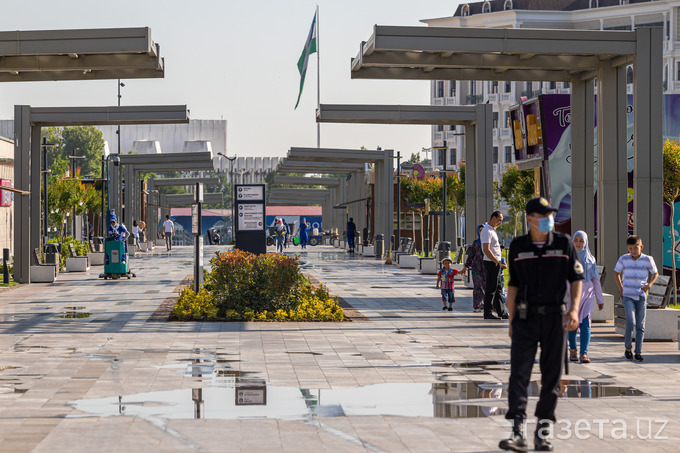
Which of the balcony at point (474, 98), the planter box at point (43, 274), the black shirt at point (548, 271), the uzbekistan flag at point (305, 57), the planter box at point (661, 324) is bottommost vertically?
the planter box at point (661, 324)

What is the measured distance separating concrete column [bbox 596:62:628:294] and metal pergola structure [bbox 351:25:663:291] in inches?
0.7

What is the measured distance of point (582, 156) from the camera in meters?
20.2

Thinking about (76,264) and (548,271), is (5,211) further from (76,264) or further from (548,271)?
(548,271)

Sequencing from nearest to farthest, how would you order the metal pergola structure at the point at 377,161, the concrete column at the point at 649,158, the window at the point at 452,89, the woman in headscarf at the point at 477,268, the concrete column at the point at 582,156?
the concrete column at the point at 649,158 < the woman in headscarf at the point at 477,268 < the concrete column at the point at 582,156 < the metal pergola structure at the point at 377,161 < the window at the point at 452,89

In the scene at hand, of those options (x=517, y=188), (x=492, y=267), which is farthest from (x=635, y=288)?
(x=517, y=188)

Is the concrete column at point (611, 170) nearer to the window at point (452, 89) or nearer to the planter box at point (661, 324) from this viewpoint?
the planter box at point (661, 324)

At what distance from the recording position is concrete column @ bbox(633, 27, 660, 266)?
666 inches

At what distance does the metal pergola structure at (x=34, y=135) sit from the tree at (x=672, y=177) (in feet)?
39.9

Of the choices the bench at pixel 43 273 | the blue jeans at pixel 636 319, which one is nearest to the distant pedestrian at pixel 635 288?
the blue jeans at pixel 636 319

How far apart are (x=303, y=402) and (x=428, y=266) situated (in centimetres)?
2423

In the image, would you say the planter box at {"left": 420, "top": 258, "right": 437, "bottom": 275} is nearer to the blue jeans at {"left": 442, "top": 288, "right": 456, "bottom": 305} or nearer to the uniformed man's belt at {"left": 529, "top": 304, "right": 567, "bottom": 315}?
the blue jeans at {"left": 442, "top": 288, "right": 456, "bottom": 305}

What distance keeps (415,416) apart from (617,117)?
11376 mm

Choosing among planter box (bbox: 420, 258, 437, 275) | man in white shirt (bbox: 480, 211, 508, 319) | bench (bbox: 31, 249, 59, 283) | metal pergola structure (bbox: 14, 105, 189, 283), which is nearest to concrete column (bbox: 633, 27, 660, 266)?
man in white shirt (bbox: 480, 211, 508, 319)

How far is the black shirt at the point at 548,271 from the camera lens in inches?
300
